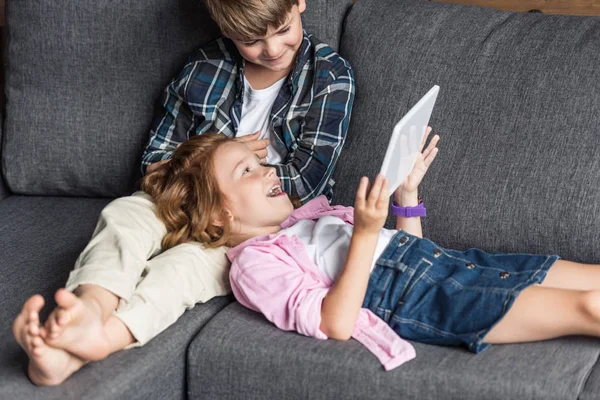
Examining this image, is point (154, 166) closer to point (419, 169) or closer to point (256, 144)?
point (256, 144)

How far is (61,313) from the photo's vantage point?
142 centimetres

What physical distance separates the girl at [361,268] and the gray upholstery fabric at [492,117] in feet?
0.34

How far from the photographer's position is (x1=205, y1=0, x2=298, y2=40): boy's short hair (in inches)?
76.8

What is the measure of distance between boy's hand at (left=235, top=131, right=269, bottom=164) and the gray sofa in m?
0.22

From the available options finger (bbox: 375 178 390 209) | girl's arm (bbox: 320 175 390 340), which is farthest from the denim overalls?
finger (bbox: 375 178 390 209)

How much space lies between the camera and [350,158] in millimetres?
2170

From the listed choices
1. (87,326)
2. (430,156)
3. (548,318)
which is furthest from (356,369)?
(430,156)

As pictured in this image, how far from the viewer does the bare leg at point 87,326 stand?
1.42 meters

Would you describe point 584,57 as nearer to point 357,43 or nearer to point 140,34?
point 357,43

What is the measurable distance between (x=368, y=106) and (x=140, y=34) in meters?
0.71

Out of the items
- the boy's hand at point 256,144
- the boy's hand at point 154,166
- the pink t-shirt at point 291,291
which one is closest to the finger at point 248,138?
the boy's hand at point 256,144

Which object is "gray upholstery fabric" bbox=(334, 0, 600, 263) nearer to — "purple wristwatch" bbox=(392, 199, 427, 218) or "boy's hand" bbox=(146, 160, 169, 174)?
"purple wristwatch" bbox=(392, 199, 427, 218)

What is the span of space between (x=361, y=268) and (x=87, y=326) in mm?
535

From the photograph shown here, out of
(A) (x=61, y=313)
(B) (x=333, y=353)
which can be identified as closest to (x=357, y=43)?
(B) (x=333, y=353)
